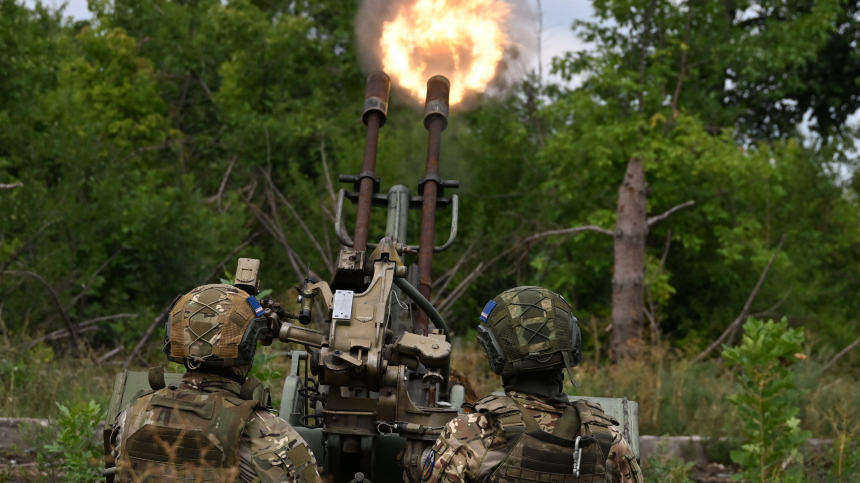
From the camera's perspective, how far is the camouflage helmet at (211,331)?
4.10m

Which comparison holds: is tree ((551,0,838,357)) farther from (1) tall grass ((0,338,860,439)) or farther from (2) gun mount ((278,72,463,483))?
(2) gun mount ((278,72,463,483))

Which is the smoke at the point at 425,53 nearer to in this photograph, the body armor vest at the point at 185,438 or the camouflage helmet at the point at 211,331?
the camouflage helmet at the point at 211,331

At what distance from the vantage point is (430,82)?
718 centimetres

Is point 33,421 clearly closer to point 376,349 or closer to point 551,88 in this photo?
point 376,349

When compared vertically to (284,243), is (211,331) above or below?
below

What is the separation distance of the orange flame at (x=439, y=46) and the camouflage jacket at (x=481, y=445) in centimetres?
469

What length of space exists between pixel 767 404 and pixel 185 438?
193 inches

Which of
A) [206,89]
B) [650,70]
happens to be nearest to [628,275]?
[650,70]

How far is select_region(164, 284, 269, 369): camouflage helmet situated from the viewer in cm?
410

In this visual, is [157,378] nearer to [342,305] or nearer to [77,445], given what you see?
[342,305]

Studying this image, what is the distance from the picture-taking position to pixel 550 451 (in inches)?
141

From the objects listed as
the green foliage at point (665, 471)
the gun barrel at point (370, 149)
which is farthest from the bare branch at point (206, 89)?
the green foliage at point (665, 471)

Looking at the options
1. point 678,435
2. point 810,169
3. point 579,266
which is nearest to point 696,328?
point 579,266

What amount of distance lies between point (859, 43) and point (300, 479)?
19824 mm
